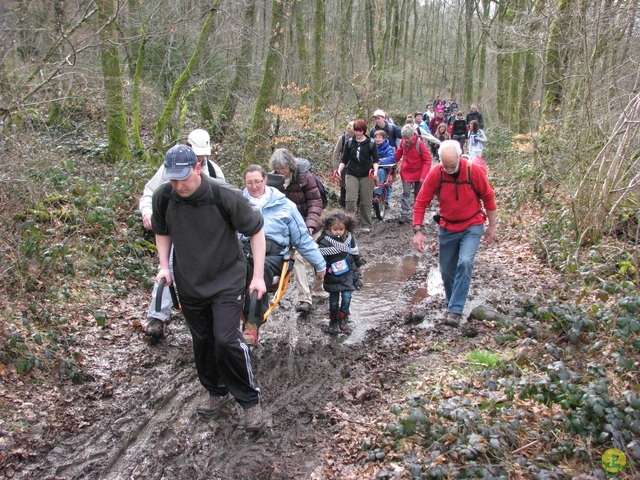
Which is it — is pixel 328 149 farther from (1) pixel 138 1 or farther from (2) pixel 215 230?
(2) pixel 215 230

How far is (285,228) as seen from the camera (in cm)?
569

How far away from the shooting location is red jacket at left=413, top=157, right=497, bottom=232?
5965mm

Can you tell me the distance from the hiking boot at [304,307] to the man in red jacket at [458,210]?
5.65ft

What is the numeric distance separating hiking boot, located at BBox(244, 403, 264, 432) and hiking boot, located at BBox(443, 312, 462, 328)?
282cm

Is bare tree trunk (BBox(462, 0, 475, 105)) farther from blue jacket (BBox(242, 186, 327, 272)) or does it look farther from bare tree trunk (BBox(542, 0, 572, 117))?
blue jacket (BBox(242, 186, 327, 272))

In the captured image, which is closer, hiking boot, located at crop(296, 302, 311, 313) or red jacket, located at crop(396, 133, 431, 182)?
hiking boot, located at crop(296, 302, 311, 313)

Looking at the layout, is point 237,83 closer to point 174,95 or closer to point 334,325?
point 174,95

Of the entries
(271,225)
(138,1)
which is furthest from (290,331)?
(138,1)

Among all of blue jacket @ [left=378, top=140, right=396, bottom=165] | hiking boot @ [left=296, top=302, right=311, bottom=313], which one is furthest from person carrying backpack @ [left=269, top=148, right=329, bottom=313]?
blue jacket @ [left=378, top=140, right=396, bottom=165]

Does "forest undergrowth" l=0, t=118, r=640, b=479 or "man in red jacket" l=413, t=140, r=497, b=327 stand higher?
"man in red jacket" l=413, t=140, r=497, b=327

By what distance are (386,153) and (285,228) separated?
675cm

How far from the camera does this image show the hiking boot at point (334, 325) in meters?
6.47

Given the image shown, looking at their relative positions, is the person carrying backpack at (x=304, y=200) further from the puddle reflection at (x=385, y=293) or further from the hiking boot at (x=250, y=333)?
the hiking boot at (x=250, y=333)

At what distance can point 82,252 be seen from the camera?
23.4 feet
